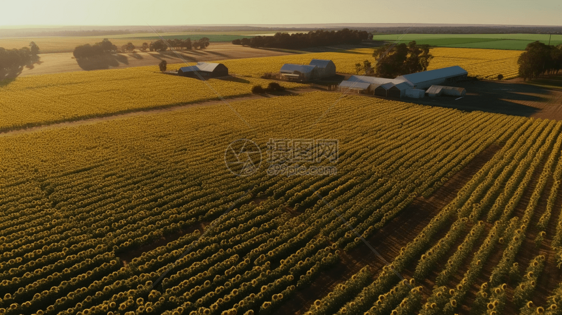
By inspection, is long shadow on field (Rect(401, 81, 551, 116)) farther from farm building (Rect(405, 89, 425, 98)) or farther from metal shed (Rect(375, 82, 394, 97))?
metal shed (Rect(375, 82, 394, 97))

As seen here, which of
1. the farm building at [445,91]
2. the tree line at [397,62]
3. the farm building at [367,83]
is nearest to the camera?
the farm building at [445,91]

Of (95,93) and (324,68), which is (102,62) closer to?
(95,93)

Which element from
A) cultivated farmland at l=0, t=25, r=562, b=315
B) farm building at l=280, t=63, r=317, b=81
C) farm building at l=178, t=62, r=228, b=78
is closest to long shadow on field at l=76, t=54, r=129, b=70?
farm building at l=178, t=62, r=228, b=78

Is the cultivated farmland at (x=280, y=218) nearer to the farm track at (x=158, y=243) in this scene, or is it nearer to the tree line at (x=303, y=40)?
the farm track at (x=158, y=243)

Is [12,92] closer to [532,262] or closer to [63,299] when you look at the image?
[63,299]

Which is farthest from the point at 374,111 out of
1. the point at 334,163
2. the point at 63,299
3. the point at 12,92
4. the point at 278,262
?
the point at 12,92

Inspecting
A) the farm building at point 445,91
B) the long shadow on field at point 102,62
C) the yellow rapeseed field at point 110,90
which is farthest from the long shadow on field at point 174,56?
the farm building at point 445,91
